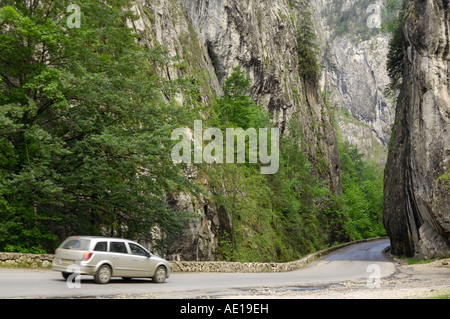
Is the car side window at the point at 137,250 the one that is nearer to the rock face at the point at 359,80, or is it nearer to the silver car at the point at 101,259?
the silver car at the point at 101,259

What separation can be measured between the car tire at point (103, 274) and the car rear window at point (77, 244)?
31.9 inches

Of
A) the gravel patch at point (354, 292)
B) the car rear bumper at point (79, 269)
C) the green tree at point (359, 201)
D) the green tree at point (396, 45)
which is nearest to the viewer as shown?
the gravel patch at point (354, 292)

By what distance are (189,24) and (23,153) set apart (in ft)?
107

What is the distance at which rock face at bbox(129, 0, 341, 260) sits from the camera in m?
27.8

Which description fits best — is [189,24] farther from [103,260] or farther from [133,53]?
[103,260]

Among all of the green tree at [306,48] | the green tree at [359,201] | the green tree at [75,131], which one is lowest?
the green tree at [359,201]

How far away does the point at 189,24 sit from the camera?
44875 mm

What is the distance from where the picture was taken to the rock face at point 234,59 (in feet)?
91.1

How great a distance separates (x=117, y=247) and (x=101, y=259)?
2.59 feet

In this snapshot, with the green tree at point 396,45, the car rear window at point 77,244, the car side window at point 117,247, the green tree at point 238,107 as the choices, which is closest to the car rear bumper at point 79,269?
the car rear window at point 77,244

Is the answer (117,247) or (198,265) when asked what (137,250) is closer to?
(117,247)

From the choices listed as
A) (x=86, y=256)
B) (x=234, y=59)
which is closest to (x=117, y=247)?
(x=86, y=256)

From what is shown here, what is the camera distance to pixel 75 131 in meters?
18.1
